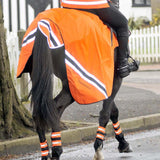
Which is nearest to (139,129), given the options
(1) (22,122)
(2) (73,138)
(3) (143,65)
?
(2) (73,138)

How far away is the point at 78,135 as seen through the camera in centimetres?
722

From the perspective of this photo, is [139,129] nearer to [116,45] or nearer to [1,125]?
[1,125]

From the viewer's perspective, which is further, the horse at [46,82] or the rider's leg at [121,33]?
the rider's leg at [121,33]

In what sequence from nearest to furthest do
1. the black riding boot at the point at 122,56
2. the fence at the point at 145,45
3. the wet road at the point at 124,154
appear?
the black riding boot at the point at 122,56 < the wet road at the point at 124,154 < the fence at the point at 145,45

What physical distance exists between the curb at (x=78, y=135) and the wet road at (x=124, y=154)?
21cm

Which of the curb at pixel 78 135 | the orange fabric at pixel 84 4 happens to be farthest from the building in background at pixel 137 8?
the orange fabric at pixel 84 4

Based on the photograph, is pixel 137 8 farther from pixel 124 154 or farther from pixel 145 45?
pixel 124 154

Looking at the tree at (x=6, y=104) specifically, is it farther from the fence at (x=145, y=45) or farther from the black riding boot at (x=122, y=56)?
the fence at (x=145, y=45)

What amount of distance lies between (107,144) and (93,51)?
2133 millimetres

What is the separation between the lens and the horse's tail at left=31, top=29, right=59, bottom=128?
470cm

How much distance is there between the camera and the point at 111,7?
17.6 ft

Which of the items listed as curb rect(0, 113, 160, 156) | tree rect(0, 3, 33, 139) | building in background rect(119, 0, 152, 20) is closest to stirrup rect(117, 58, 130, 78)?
curb rect(0, 113, 160, 156)

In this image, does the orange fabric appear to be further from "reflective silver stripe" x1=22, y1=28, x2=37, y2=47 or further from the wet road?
the wet road

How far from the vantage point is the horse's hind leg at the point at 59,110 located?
16.1 feet
